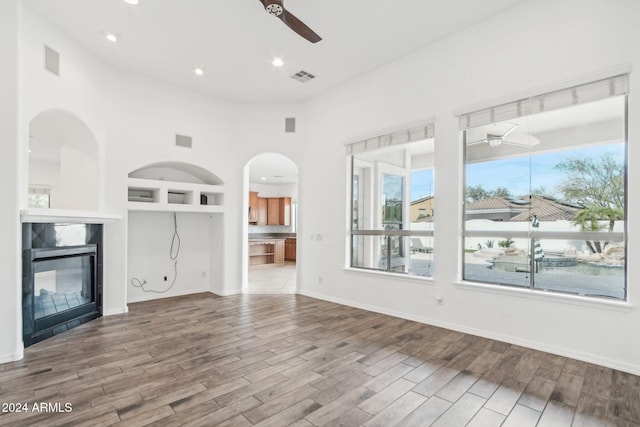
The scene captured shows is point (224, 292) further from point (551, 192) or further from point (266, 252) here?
point (551, 192)

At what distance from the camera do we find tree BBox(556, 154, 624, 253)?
9.86ft

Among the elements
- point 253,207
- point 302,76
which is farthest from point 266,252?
point 302,76

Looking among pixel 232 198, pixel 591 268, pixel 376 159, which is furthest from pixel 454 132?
pixel 232 198

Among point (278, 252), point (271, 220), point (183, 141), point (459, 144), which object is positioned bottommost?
point (278, 252)

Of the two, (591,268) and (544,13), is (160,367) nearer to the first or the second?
(591,268)

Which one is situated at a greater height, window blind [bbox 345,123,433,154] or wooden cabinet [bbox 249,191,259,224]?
window blind [bbox 345,123,433,154]

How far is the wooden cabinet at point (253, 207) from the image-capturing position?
11352 mm

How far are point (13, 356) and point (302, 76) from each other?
4765 mm

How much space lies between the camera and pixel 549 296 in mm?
3221

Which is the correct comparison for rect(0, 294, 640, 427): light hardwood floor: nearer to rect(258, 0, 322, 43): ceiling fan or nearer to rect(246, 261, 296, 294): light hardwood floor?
rect(246, 261, 296, 294): light hardwood floor

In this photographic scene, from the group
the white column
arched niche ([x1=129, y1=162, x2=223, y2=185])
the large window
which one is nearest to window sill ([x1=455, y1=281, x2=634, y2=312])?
the large window

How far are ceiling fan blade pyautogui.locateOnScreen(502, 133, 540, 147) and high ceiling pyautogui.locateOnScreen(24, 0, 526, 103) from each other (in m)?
1.39

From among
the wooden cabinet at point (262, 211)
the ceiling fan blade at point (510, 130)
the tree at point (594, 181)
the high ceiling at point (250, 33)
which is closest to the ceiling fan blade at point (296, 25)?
the high ceiling at point (250, 33)

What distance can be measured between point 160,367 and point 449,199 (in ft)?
11.7
